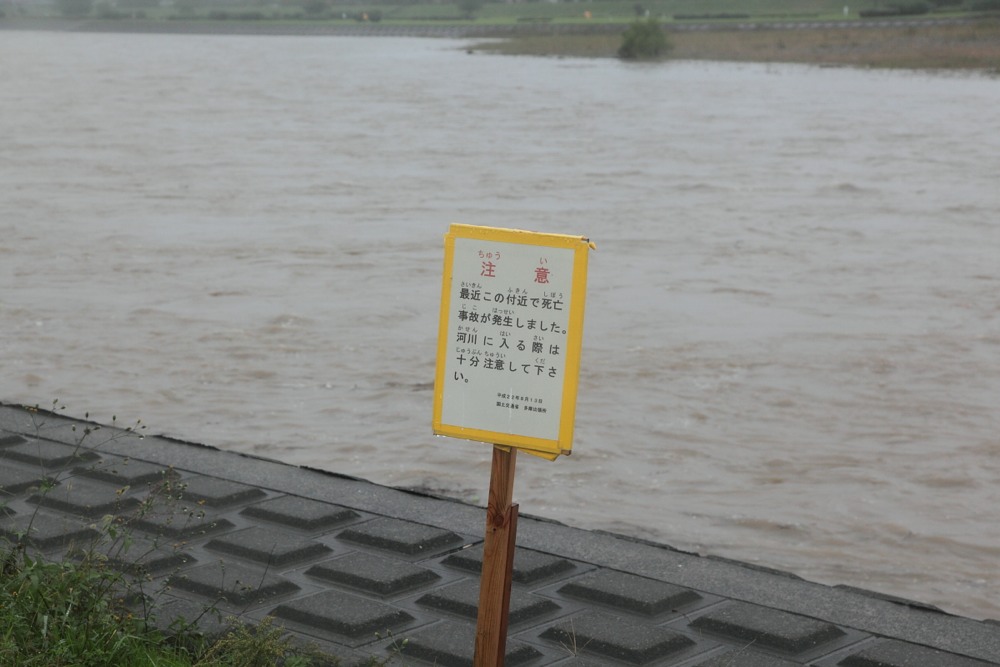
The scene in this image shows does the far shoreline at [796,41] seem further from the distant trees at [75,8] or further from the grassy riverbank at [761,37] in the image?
the distant trees at [75,8]

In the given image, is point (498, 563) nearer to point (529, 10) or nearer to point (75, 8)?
point (529, 10)

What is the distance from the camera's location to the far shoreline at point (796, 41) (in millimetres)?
53719

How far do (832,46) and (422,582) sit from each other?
60091 mm

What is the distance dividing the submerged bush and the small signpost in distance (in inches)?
2255

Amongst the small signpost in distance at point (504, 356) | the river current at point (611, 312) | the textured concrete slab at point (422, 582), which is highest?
the small signpost in distance at point (504, 356)

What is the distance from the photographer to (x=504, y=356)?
3439mm

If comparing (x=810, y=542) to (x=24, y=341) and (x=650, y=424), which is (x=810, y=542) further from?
(x=24, y=341)

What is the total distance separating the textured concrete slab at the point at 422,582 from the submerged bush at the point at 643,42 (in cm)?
5578

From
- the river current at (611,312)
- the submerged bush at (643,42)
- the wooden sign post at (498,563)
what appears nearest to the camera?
the wooden sign post at (498,563)

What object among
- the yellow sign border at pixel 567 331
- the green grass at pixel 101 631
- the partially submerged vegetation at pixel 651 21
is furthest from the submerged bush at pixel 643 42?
the yellow sign border at pixel 567 331

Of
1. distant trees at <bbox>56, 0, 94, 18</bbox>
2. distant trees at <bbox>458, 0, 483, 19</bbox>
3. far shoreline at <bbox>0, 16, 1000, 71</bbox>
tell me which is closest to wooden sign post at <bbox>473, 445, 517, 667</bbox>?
far shoreline at <bbox>0, 16, 1000, 71</bbox>

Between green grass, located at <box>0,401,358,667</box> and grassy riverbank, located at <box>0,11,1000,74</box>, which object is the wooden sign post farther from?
grassy riverbank, located at <box>0,11,1000,74</box>

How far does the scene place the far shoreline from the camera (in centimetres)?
5372

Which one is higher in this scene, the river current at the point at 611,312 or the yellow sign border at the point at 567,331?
the yellow sign border at the point at 567,331
